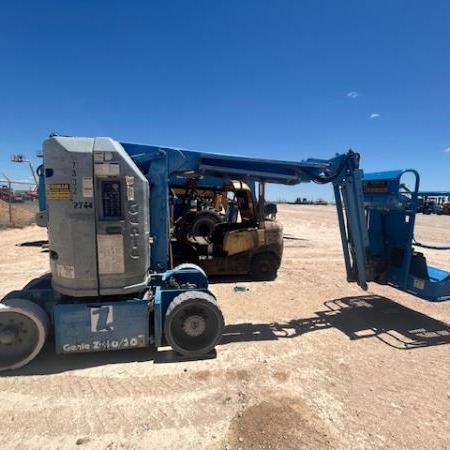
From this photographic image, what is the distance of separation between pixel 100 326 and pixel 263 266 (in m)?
5.49

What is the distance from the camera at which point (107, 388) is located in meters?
3.84

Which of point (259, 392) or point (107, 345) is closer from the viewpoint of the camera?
point (259, 392)

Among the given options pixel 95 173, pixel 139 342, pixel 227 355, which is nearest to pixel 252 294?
pixel 227 355

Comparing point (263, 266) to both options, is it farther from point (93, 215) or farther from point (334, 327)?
point (93, 215)

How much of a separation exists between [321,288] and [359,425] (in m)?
5.00

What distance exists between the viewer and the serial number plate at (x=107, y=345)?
14.1ft

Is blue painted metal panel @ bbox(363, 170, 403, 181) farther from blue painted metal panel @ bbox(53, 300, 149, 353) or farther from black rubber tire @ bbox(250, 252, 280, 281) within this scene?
blue painted metal panel @ bbox(53, 300, 149, 353)

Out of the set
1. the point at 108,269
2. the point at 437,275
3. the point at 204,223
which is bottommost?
the point at 437,275

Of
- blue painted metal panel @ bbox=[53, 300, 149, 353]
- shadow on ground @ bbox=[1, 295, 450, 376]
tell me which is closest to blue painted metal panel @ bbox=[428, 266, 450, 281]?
shadow on ground @ bbox=[1, 295, 450, 376]

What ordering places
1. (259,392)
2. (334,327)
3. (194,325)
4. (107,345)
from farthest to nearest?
1. (334,327)
2. (194,325)
3. (107,345)
4. (259,392)

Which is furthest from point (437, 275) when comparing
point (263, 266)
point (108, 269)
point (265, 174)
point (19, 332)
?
point (19, 332)

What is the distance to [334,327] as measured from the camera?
5770mm

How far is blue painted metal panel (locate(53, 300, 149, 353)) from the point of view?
4.24 m

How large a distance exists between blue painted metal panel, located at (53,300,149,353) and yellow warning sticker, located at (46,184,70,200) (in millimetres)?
1267
